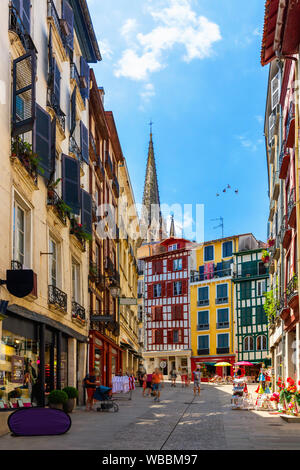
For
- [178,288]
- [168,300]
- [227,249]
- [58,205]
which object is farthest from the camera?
[168,300]

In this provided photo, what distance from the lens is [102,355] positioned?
2980 cm

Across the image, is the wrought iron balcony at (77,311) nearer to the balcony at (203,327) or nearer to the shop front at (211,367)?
the shop front at (211,367)

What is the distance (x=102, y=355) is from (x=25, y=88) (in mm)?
18510

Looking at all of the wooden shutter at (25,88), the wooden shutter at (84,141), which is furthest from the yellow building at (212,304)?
the wooden shutter at (25,88)

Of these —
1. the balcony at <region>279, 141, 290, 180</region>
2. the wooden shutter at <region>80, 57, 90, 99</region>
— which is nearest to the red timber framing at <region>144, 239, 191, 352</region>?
the wooden shutter at <region>80, 57, 90, 99</region>

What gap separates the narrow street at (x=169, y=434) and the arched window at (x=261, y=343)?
4374 centimetres

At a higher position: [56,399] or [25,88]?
[25,88]

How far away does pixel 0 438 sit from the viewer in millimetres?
11672

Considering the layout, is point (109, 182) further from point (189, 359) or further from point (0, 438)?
point (189, 359)

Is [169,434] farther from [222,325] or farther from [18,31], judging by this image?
[222,325]

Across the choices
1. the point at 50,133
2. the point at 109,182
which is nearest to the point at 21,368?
the point at 50,133

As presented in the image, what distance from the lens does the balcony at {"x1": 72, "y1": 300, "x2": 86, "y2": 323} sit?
21.7 meters

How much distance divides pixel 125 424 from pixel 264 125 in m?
27.6

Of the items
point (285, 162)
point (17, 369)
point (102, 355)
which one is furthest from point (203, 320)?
point (17, 369)
